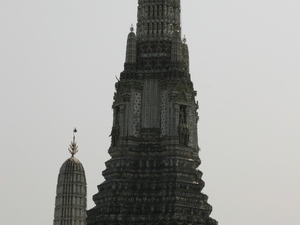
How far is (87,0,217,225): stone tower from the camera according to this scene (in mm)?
64562

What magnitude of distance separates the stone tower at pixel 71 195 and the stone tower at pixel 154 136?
26520 mm

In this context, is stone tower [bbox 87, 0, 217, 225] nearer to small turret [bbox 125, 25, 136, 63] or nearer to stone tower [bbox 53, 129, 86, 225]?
small turret [bbox 125, 25, 136, 63]

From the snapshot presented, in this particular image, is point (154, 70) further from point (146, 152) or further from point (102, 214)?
point (102, 214)

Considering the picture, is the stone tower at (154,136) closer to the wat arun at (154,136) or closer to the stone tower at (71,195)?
the wat arun at (154,136)

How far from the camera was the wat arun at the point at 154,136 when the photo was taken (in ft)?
212

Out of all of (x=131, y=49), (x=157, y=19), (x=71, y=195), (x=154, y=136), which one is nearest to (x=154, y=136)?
(x=154, y=136)

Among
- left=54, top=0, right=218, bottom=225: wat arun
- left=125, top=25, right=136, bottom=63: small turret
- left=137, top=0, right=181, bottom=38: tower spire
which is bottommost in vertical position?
left=54, top=0, right=218, bottom=225: wat arun

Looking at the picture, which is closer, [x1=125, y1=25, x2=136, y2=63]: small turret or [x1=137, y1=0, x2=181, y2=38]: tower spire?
[x1=125, y1=25, x2=136, y2=63]: small turret

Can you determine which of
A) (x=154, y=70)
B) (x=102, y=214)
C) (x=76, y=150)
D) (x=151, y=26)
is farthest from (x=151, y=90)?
(x=76, y=150)

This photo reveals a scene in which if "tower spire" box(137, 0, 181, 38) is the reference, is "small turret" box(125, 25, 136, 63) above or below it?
below

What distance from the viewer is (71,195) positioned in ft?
309

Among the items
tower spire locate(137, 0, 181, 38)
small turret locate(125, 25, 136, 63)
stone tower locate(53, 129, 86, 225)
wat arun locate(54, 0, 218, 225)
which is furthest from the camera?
stone tower locate(53, 129, 86, 225)

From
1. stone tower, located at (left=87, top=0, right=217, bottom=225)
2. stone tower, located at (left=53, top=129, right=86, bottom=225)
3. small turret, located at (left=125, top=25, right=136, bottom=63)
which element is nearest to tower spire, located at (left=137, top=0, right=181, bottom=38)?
stone tower, located at (left=87, top=0, right=217, bottom=225)

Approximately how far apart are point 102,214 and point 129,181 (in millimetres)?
3545
